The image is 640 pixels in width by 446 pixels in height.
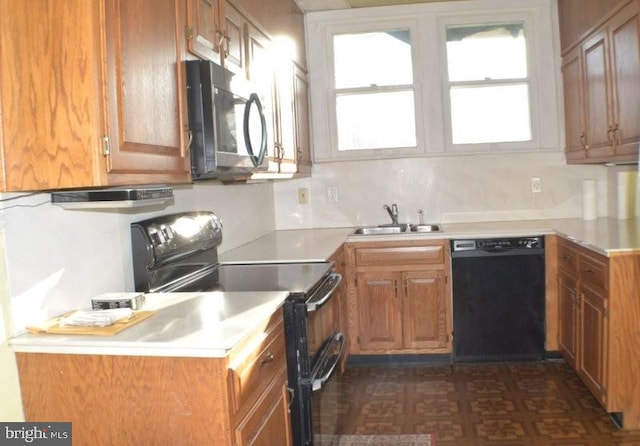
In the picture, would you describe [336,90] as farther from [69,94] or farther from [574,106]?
[69,94]

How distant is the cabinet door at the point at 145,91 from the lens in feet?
4.93

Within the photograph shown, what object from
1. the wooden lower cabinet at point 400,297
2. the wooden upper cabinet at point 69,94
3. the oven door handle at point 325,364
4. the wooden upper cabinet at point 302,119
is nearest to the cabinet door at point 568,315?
the wooden lower cabinet at point 400,297

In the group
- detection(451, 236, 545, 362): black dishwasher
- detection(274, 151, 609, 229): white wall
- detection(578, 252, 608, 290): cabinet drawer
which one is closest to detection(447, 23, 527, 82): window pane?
detection(274, 151, 609, 229): white wall

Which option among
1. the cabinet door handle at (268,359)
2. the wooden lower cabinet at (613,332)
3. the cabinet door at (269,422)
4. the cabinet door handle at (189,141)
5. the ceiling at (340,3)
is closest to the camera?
the cabinet door at (269,422)

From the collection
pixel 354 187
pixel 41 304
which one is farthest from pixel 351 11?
pixel 41 304

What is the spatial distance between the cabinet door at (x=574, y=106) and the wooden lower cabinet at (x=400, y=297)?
1078 millimetres

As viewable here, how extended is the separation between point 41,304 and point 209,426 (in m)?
0.62

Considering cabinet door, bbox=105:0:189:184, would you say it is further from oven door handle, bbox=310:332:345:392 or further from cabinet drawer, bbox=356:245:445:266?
cabinet drawer, bbox=356:245:445:266

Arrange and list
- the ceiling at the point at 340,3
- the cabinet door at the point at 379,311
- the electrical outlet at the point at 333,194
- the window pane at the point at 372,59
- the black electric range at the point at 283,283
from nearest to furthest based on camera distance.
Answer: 1. the black electric range at the point at 283,283
2. the cabinet door at the point at 379,311
3. the ceiling at the point at 340,3
4. the window pane at the point at 372,59
5. the electrical outlet at the point at 333,194

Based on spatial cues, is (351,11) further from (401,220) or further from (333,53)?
(401,220)

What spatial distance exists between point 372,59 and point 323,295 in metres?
2.39

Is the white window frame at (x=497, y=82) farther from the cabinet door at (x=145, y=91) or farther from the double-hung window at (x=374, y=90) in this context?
the cabinet door at (x=145, y=91)

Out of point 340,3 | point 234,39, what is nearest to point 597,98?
point 340,3

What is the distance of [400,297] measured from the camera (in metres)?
3.74
